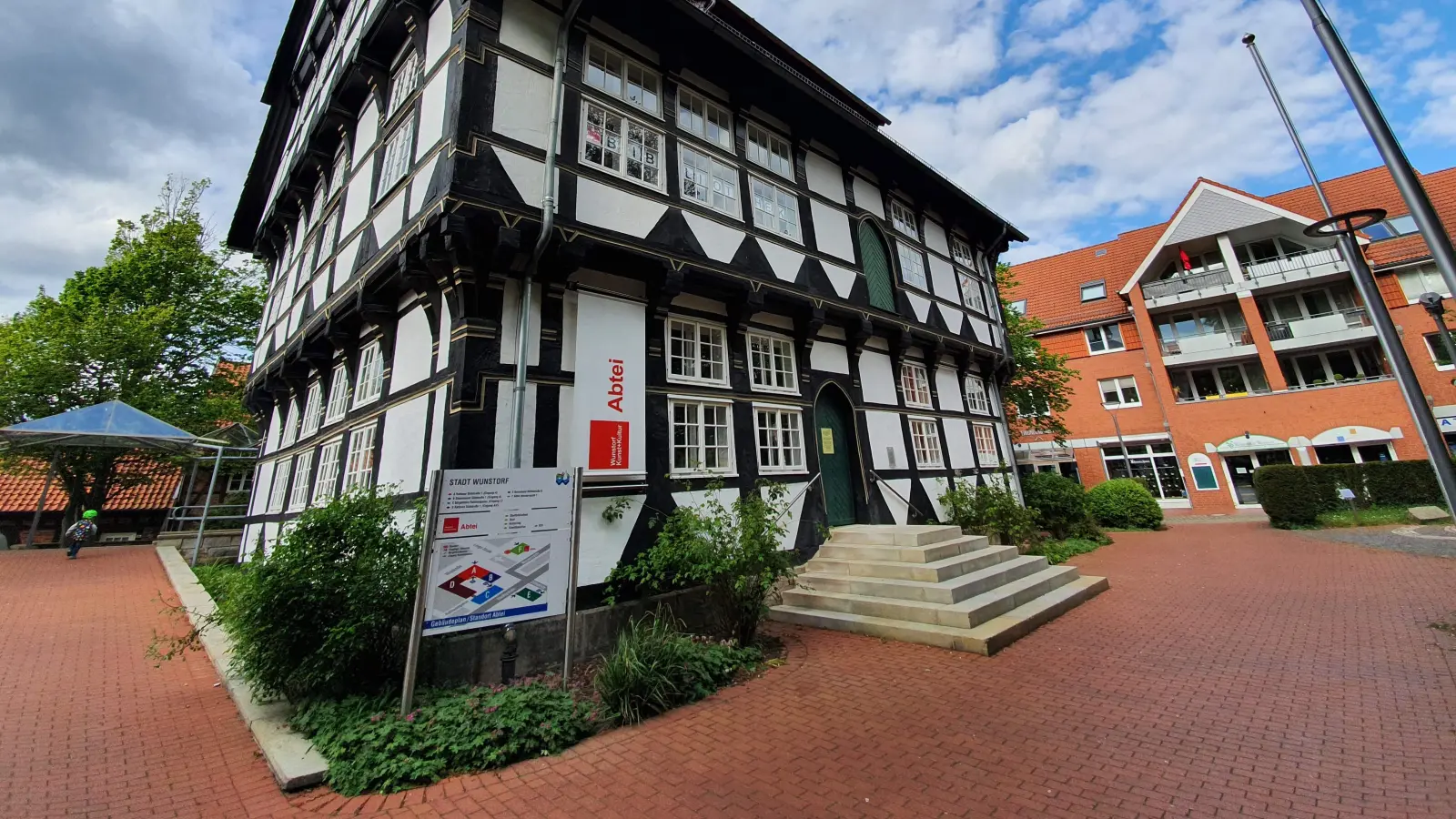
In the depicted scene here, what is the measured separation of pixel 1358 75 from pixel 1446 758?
482cm

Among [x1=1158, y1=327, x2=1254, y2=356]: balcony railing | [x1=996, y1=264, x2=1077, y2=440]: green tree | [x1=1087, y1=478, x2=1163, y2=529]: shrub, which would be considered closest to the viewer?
[x1=1087, y1=478, x2=1163, y2=529]: shrub

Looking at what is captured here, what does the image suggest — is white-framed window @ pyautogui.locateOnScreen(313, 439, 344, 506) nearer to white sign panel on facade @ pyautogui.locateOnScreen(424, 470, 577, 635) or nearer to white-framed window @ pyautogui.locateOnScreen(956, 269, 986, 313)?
white sign panel on facade @ pyautogui.locateOnScreen(424, 470, 577, 635)

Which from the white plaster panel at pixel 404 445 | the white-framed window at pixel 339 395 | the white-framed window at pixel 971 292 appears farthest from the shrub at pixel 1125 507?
the white-framed window at pixel 339 395

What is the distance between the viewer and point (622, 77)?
27.2ft

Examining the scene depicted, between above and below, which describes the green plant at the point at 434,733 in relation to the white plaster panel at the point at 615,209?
below

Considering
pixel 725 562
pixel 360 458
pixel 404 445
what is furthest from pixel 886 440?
pixel 360 458

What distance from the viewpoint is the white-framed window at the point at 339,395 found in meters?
9.29

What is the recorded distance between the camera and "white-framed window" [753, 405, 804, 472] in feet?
28.9

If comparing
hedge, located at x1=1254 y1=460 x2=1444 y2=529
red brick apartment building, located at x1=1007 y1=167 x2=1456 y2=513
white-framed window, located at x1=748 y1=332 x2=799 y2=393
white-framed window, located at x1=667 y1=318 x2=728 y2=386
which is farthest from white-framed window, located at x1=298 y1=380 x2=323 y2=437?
red brick apartment building, located at x1=1007 y1=167 x2=1456 y2=513

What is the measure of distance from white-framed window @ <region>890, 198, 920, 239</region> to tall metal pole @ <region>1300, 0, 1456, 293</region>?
9003 millimetres

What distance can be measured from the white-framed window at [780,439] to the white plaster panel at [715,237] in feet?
8.50

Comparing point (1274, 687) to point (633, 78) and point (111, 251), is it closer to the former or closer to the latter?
point (633, 78)

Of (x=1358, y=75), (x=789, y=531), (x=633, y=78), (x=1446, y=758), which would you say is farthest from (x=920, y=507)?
(x=633, y=78)

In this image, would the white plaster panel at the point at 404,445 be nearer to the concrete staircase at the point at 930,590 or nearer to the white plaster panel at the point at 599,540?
the white plaster panel at the point at 599,540
